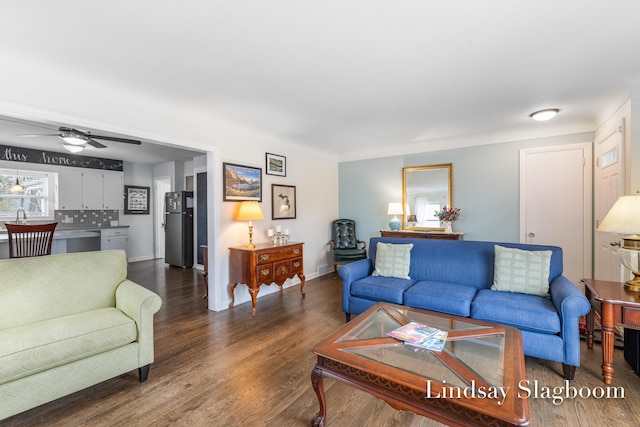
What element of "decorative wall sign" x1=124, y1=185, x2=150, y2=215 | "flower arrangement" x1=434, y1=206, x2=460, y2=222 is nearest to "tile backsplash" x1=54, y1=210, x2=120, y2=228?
"decorative wall sign" x1=124, y1=185, x2=150, y2=215

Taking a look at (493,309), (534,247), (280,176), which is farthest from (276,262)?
(534,247)

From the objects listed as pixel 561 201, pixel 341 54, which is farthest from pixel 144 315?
pixel 561 201

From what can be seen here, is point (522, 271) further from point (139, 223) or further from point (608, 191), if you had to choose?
point (139, 223)

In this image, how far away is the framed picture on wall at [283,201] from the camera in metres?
4.46

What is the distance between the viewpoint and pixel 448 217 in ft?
15.0

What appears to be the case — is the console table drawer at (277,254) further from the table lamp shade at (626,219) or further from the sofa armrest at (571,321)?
the table lamp shade at (626,219)

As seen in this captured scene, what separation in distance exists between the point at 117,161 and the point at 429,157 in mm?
6564

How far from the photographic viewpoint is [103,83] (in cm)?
252

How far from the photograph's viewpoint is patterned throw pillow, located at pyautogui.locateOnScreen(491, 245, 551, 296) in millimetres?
2510

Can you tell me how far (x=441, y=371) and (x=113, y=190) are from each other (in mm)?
7329

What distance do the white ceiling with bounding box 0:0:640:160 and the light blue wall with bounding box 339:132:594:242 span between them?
2.82 feet

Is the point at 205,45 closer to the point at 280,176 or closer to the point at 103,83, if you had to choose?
the point at 103,83

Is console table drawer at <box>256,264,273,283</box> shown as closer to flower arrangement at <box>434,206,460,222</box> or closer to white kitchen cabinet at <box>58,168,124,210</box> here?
flower arrangement at <box>434,206,460,222</box>

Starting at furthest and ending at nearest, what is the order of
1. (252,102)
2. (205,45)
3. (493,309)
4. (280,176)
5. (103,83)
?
(280,176), (252,102), (103,83), (493,309), (205,45)
